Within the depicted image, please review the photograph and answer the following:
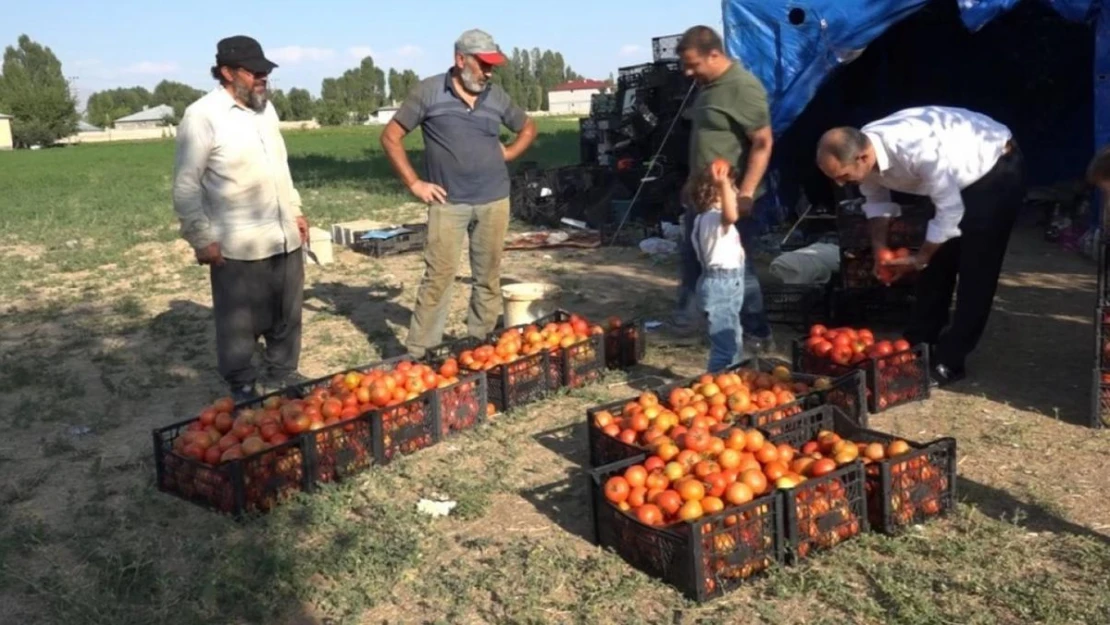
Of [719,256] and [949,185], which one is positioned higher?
[949,185]

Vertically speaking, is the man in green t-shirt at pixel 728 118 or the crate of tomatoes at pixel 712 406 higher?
the man in green t-shirt at pixel 728 118

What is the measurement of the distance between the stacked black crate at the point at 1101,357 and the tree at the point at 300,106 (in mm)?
105755

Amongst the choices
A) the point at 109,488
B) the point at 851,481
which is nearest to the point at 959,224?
the point at 851,481

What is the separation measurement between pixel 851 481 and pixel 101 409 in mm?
4804

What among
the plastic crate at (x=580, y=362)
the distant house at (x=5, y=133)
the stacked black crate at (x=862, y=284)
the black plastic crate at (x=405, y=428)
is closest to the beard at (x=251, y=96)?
the black plastic crate at (x=405, y=428)

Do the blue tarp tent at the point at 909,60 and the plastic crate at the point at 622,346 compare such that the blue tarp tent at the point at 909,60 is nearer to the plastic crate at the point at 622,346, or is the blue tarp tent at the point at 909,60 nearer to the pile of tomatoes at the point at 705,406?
the plastic crate at the point at 622,346

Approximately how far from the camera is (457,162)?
667 centimetres

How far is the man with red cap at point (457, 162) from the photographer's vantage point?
657 centimetres

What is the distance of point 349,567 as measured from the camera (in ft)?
14.0

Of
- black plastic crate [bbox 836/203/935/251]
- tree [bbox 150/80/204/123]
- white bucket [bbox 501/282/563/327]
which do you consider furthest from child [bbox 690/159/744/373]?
tree [bbox 150/80/204/123]

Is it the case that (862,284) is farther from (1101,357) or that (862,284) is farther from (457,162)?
(457,162)

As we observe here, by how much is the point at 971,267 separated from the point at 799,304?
81.0 inches

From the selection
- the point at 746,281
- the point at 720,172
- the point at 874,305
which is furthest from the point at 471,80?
the point at 874,305

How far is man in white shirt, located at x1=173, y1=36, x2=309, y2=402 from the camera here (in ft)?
18.7
